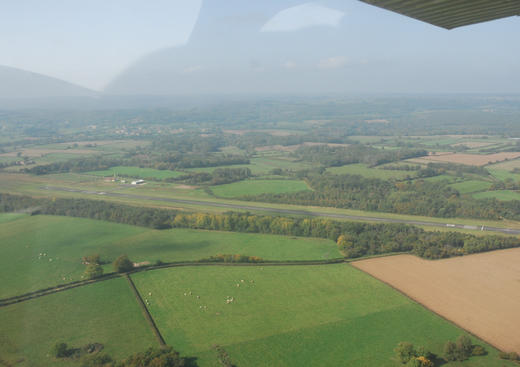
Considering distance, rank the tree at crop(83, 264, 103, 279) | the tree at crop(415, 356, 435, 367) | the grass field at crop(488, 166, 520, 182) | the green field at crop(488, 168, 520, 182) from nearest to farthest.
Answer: the tree at crop(415, 356, 435, 367)
the tree at crop(83, 264, 103, 279)
the green field at crop(488, 168, 520, 182)
the grass field at crop(488, 166, 520, 182)

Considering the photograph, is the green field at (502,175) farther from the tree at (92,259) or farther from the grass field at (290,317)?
the tree at (92,259)

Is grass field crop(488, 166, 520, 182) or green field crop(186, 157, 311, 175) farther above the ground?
grass field crop(488, 166, 520, 182)

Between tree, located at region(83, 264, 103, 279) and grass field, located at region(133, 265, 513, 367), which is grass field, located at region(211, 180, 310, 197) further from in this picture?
tree, located at region(83, 264, 103, 279)

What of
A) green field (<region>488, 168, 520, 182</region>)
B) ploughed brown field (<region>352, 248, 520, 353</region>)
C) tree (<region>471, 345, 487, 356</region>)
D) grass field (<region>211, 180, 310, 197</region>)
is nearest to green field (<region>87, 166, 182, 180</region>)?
grass field (<region>211, 180, 310, 197</region>)

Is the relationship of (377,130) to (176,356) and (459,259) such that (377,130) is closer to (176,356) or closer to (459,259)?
(459,259)

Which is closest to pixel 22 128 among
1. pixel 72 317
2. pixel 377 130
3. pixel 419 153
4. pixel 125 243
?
pixel 125 243

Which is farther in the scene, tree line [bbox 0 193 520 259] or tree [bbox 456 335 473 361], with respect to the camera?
tree line [bbox 0 193 520 259]
